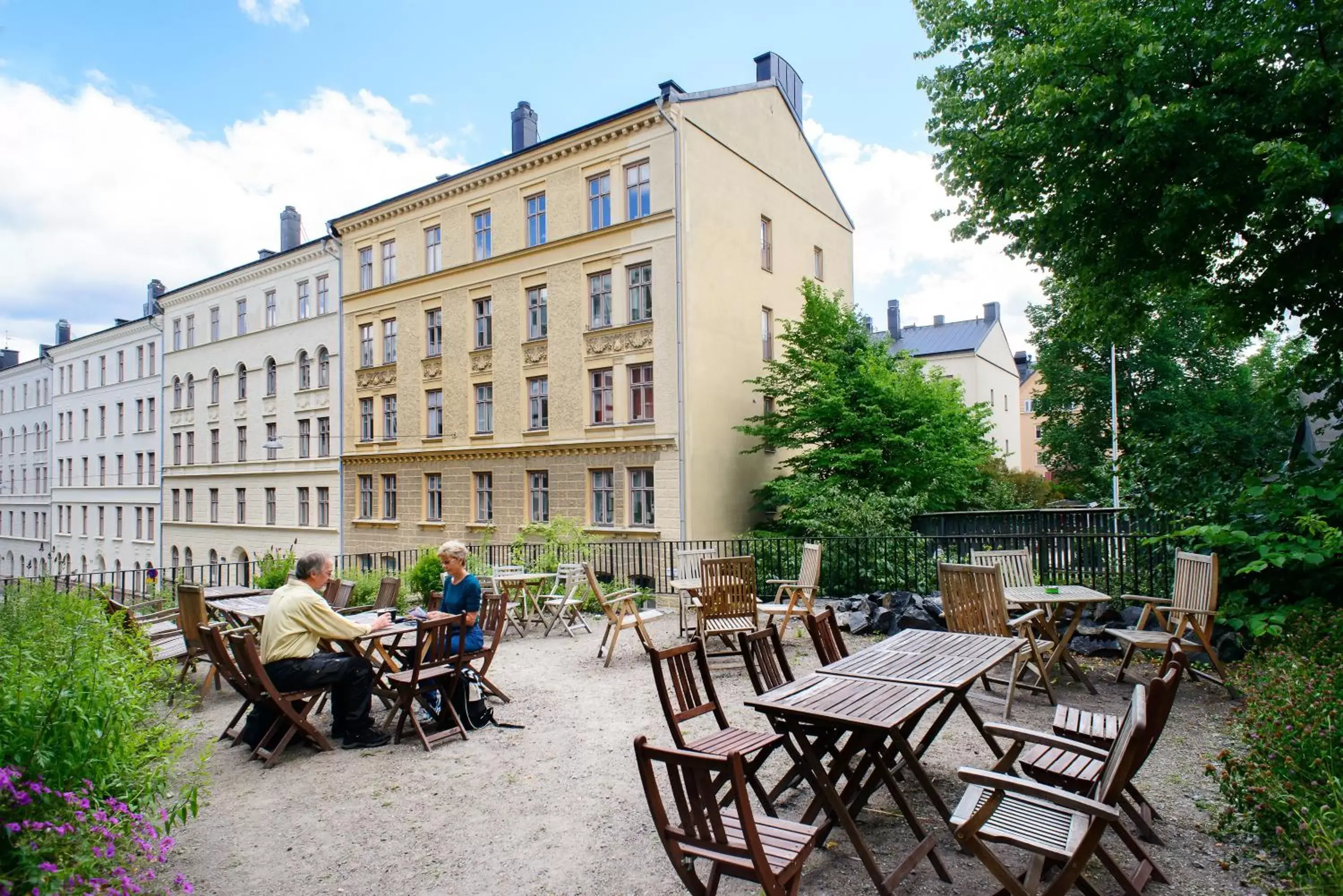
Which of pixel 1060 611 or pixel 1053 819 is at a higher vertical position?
pixel 1060 611

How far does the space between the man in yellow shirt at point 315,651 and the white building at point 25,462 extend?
59.2 metres

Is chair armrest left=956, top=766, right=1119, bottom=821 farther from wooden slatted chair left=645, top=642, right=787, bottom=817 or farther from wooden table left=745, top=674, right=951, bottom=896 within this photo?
wooden slatted chair left=645, top=642, right=787, bottom=817

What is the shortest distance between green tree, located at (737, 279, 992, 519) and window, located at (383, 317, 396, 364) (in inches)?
573

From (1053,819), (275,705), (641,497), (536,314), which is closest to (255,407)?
(536,314)

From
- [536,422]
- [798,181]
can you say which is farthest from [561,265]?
[798,181]

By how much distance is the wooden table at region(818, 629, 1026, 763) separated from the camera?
4727 mm

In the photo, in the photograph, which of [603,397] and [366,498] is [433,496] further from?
[603,397]

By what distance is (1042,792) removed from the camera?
3221 mm

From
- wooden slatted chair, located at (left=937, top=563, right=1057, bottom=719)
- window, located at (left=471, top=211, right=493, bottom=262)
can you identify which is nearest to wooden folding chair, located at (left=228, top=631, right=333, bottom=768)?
wooden slatted chair, located at (left=937, top=563, right=1057, bottom=719)

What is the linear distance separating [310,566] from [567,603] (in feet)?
20.1

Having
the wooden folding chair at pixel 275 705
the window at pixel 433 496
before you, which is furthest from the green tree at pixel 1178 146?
the window at pixel 433 496

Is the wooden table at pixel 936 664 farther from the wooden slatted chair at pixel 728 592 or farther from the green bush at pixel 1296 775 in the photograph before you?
the wooden slatted chair at pixel 728 592

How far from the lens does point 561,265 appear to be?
24.4m

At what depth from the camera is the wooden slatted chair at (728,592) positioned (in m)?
9.55
